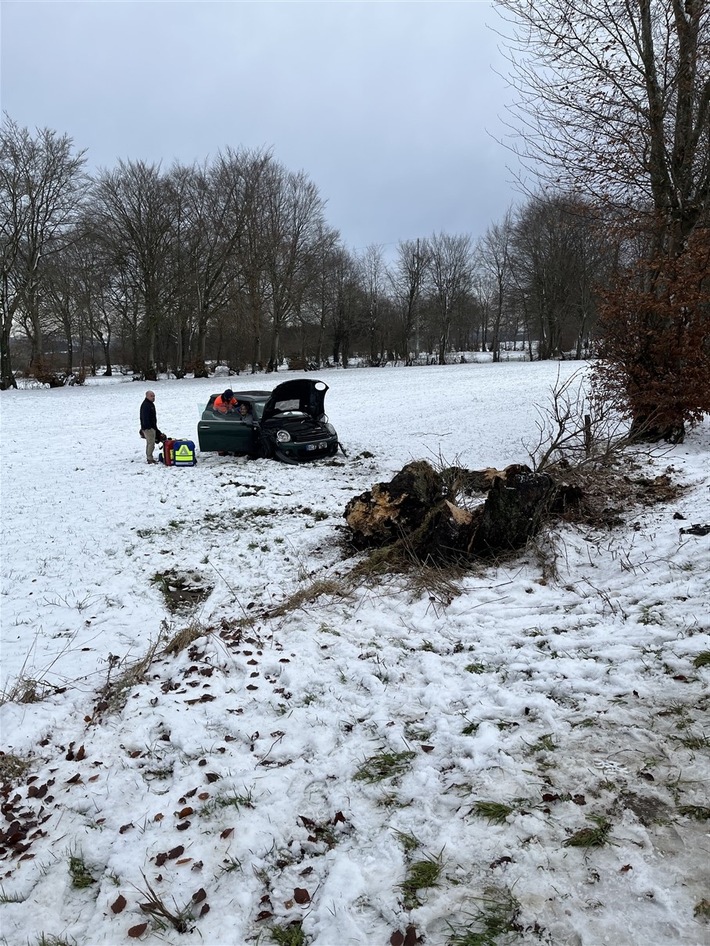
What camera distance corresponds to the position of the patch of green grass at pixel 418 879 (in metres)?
2.44

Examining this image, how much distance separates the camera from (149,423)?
39.9ft

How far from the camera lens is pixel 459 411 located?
739 inches

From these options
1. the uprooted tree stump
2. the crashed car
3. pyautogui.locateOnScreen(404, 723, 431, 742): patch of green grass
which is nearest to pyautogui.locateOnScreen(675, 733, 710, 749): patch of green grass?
pyautogui.locateOnScreen(404, 723, 431, 742): patch of green grass

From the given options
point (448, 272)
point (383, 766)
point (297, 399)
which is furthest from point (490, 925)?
point (448, 272)

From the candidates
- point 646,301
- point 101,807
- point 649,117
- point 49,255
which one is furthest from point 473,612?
point 49,255

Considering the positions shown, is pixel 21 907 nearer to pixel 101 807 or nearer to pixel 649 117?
pixel 101 807

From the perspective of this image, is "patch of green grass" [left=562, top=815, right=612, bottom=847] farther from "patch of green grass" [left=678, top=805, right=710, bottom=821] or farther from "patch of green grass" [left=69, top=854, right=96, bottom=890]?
"patch of green grass" [left=69, top=854, right=96, bottom=890]

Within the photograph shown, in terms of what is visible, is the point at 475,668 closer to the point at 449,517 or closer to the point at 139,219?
the point at 449,517

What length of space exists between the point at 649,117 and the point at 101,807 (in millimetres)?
13272

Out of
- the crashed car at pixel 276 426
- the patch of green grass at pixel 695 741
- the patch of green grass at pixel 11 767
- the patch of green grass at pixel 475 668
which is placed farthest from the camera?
the crashed car at pixel 276 426

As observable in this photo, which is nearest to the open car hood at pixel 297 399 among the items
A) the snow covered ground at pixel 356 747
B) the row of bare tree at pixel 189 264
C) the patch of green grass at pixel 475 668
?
the snow covered ground at pixel 356 747

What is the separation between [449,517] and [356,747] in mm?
3453

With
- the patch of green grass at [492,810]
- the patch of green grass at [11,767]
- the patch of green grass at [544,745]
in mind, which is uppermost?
the patch of green grass at [544,745]

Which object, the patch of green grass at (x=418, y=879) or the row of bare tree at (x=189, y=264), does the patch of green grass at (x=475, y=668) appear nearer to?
the patch of green grass at (x=418, y=879)
